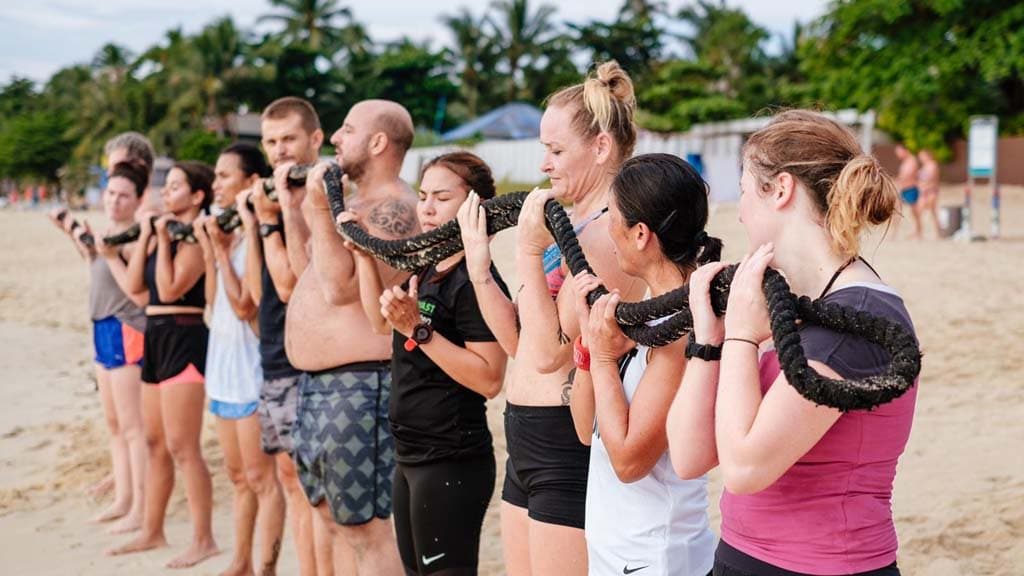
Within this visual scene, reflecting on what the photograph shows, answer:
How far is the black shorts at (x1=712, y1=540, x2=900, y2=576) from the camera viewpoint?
2.00 m

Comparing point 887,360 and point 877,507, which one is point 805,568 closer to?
point 877,507

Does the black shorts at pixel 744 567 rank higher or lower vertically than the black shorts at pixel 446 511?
higher

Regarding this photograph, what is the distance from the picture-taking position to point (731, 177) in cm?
3120

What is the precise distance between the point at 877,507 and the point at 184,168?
4650 millimetres

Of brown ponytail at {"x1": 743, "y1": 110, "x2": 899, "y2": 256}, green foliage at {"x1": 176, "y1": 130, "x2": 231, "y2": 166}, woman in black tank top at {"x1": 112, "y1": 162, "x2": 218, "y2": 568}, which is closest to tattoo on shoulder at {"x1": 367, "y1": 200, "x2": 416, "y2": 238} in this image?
woman in black tank top at {"x1": 112, "y1": 162, "x2": 218, "y2": 568}

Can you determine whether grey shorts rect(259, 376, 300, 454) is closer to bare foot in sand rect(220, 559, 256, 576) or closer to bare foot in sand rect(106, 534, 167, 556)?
bare foot in sand rect(220, 559, 256, 576)

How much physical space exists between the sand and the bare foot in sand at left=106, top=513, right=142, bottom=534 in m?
0.06

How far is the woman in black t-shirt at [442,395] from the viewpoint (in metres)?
3.32

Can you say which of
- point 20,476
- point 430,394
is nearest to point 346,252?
point 430,394

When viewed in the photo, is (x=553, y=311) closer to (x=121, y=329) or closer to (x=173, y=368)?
(x=173, y=368)

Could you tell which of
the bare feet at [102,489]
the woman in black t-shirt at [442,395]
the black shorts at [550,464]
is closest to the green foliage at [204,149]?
the bare feet at [102,489]

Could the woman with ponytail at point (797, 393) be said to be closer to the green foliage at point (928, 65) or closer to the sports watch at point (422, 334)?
the sports watch at point (422, 334)

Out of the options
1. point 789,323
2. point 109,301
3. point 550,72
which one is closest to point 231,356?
point 109,301

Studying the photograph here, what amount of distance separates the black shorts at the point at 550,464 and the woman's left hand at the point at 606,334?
447 millimetres
